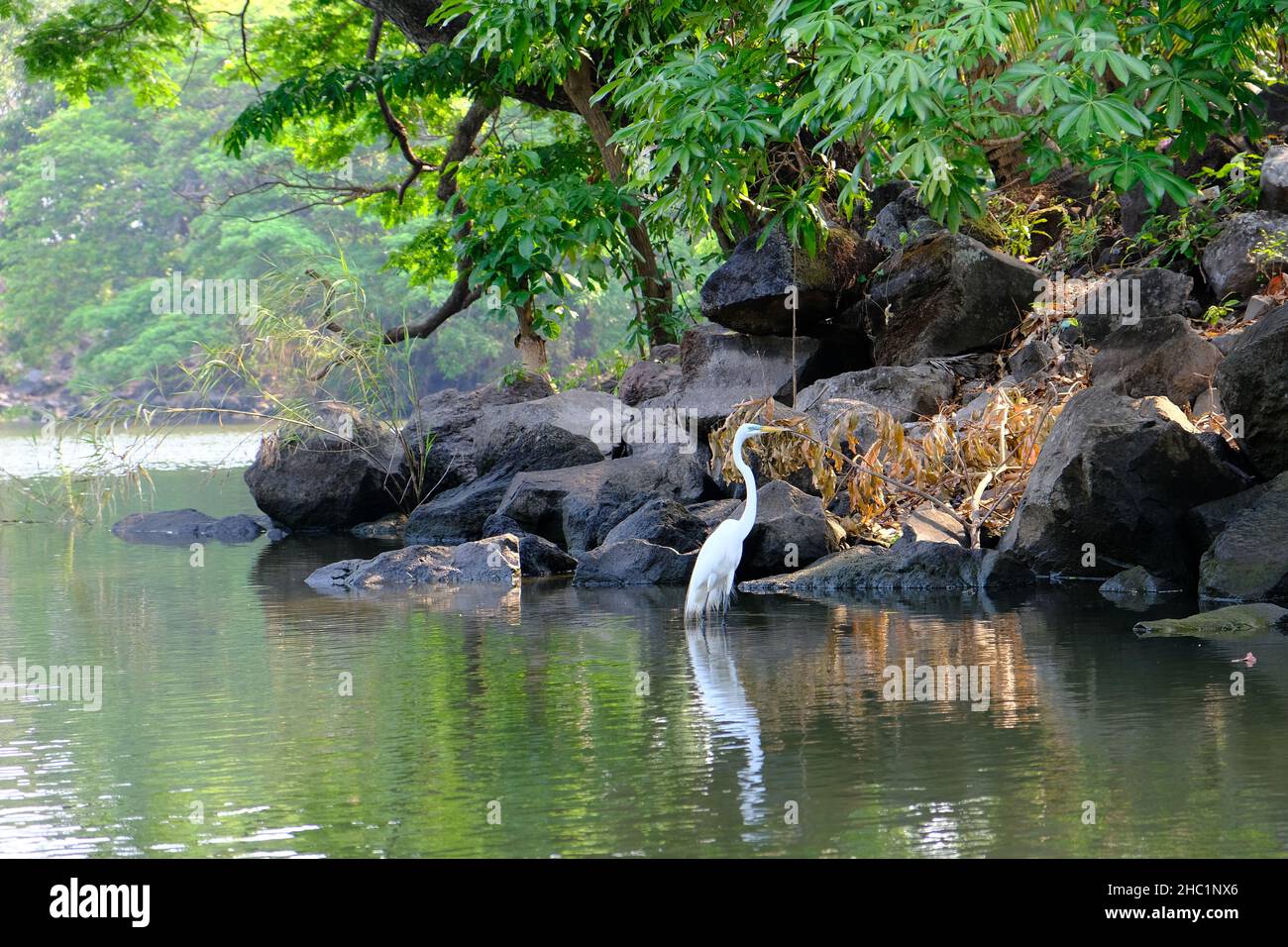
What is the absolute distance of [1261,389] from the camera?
11.0 m

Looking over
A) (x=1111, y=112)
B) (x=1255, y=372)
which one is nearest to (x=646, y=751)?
(x=1111, y=112)

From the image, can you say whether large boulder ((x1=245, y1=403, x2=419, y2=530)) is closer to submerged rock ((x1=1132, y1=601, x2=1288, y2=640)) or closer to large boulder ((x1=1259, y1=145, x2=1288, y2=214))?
large boulder ((x1=1259, y1=145, x2=1288, y2=214))

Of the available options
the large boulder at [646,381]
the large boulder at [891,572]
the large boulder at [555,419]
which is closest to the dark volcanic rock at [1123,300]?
the large boulder at [891,572]

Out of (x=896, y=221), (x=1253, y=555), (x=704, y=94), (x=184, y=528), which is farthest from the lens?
(x=184, y=528)

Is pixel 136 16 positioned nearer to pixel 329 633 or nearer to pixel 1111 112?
pixel 329 633

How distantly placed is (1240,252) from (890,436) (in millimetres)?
4699

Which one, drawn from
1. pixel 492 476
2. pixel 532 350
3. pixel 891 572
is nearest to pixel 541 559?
pixel 492 476

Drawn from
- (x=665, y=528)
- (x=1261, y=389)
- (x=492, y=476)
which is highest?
(x=1261, y=389)

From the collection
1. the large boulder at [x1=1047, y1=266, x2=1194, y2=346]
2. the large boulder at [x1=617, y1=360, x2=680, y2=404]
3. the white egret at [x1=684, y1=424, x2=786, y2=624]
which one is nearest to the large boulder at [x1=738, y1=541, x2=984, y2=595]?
the white egret at [x1=684, y1=424, x2=786, y2=624]

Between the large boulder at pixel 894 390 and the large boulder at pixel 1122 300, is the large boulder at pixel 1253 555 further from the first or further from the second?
the large boulder at pixel 1122 300

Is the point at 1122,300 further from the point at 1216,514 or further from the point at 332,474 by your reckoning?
the point at 332,474

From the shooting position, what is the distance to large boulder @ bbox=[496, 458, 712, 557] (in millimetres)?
14352

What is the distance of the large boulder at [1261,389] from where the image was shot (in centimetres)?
Answer: 1090

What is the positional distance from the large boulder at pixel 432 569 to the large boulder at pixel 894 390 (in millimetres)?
3179
